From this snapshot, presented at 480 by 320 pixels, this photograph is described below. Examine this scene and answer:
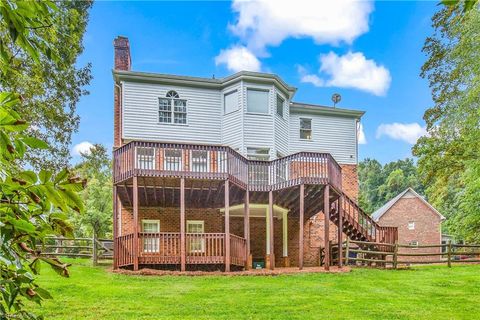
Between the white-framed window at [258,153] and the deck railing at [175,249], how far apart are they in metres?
4.99

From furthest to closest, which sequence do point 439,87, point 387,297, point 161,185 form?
point 439,87 < point 161,185 < point 387,297

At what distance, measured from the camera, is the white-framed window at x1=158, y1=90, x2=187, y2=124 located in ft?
64.7

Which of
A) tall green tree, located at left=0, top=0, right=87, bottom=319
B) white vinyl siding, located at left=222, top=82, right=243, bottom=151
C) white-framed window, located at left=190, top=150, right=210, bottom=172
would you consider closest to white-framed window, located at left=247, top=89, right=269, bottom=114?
white vinyl siding, located at left=222, top=82, right=243, bottom=151

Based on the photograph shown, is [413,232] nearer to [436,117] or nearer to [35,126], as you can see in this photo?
[436,117]

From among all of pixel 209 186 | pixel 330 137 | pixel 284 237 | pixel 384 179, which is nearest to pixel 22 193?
pixel 209 186

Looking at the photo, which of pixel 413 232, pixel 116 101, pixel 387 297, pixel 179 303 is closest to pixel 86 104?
pixel 116 101

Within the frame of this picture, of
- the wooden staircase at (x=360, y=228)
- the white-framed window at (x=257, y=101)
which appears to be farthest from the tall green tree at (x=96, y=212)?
the wooden staircase at (x=360, y=228)

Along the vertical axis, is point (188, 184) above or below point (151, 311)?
above

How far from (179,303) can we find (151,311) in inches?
35.5

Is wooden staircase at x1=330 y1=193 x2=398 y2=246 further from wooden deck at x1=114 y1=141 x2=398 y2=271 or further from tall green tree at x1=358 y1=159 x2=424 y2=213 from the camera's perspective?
→ tall green tree at x1=358 y1=159 x2=424 y2=213

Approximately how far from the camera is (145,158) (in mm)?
15141

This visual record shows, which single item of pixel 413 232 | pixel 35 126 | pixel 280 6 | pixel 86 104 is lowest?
pixel 413 232

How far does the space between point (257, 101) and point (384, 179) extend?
6513 cm

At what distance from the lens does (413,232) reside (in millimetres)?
39000
